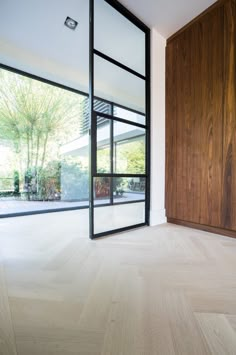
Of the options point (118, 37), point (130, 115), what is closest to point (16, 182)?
point (130, 115)

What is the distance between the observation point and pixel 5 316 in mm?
899

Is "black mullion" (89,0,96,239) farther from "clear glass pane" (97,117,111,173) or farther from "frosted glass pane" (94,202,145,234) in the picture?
"frosted glass pane" (94,202,145,234)

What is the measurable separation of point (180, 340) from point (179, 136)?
7.17ft

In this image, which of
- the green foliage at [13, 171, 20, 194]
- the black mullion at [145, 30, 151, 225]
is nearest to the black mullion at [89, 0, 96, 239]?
the black mullion at [145, 30, 151, 225]

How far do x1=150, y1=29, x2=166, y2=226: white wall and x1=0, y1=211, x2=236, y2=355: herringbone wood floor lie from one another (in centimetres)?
73

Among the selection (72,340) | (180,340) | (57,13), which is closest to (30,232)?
(72,340)

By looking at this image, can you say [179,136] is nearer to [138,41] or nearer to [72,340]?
[138,41]

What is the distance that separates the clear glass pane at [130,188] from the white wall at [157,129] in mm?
149

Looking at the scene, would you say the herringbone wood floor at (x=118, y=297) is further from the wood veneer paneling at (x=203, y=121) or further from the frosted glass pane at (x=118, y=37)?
the frosted glass pane at (x=118, y=37)

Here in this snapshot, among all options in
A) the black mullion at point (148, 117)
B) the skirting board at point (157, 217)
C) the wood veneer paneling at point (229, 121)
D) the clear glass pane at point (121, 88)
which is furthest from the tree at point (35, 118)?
the wood veneer paneling at point (229, 121)

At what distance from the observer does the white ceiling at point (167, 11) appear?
6.99 feet

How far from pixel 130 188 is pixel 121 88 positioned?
4.71 ft

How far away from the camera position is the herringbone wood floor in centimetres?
76

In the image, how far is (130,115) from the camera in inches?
97.6
